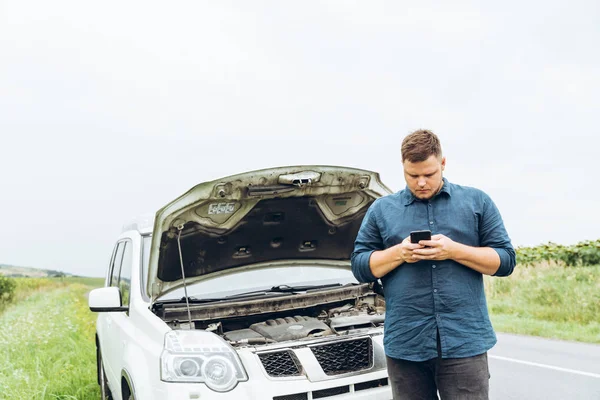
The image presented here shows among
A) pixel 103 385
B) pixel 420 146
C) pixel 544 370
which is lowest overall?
pixel 544 370

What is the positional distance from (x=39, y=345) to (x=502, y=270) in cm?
979

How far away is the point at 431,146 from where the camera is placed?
2768mm

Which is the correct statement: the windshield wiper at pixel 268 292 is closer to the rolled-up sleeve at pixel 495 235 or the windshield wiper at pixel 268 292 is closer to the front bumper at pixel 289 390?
the front bumper at pixel 289 390

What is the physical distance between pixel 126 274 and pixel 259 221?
1298mm

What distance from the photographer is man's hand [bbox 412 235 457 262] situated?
2.68 m

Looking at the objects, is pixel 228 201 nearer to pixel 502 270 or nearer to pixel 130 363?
pixel 130 363

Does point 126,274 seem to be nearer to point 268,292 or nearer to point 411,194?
point 268,292

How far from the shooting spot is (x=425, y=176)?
281cm

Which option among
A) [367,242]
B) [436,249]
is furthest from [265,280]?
[436,249]

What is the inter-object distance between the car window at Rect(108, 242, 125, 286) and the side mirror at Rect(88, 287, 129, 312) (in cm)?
142

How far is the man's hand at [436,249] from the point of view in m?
2.68

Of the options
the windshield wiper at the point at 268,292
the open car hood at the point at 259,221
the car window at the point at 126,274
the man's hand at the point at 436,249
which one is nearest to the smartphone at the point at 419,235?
the man's hand at the point at 436,249

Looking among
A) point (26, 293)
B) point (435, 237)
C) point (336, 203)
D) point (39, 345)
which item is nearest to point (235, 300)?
point (336, 203)

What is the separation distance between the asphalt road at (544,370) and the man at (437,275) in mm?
3637
